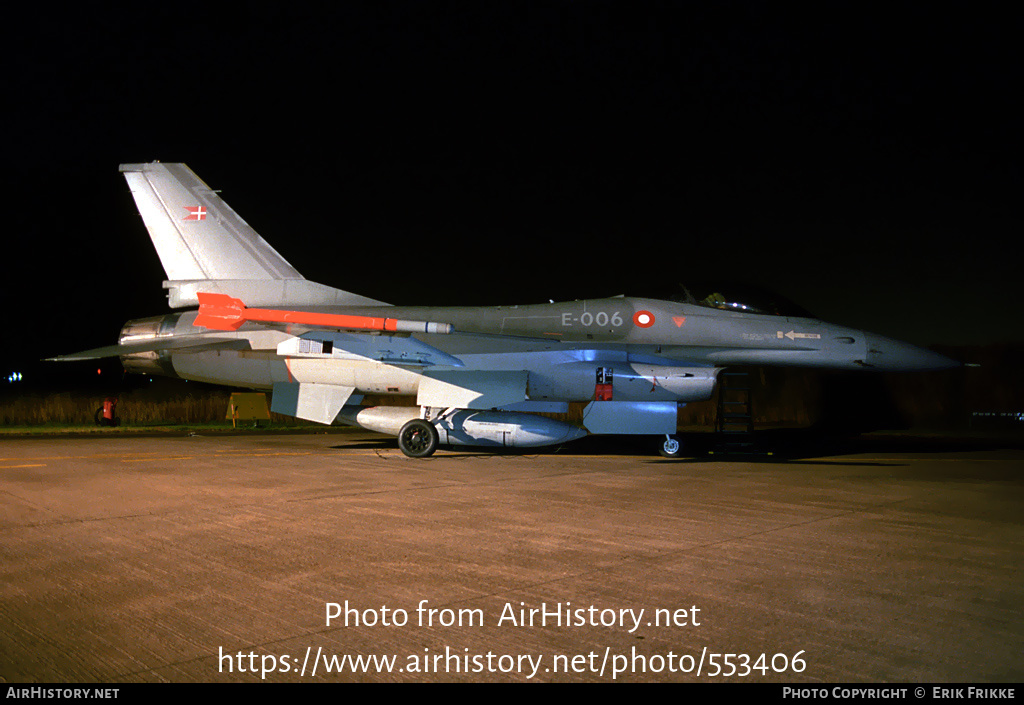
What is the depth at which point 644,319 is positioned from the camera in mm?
12383

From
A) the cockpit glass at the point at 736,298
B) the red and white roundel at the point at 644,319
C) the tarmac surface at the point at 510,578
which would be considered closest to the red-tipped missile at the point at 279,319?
the tarmac surface at the point at 510,578

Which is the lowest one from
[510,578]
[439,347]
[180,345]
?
[510,578]

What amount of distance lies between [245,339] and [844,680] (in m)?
11.8

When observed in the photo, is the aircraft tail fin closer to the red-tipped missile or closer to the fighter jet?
the fighter jet

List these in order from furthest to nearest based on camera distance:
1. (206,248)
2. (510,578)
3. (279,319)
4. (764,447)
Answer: (764,447) < (206,248) < (279,319) < (510,578)

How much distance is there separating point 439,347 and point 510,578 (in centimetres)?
820

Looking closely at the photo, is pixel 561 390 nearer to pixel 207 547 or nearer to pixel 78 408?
pixel 207 547

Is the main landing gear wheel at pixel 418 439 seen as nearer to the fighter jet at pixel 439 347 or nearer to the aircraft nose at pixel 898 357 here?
the fighter jet at pixel 439 347

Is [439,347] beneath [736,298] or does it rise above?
beneath

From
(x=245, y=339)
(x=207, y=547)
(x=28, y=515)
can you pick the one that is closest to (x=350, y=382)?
(x=245, y=339)

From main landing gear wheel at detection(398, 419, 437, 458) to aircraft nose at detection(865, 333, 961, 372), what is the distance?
24.3 ft

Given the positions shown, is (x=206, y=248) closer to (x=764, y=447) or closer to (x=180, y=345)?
(x=180, y=345)

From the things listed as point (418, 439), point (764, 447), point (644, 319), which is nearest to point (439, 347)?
point (418, 439)

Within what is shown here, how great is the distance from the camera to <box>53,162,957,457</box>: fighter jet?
12.0m
